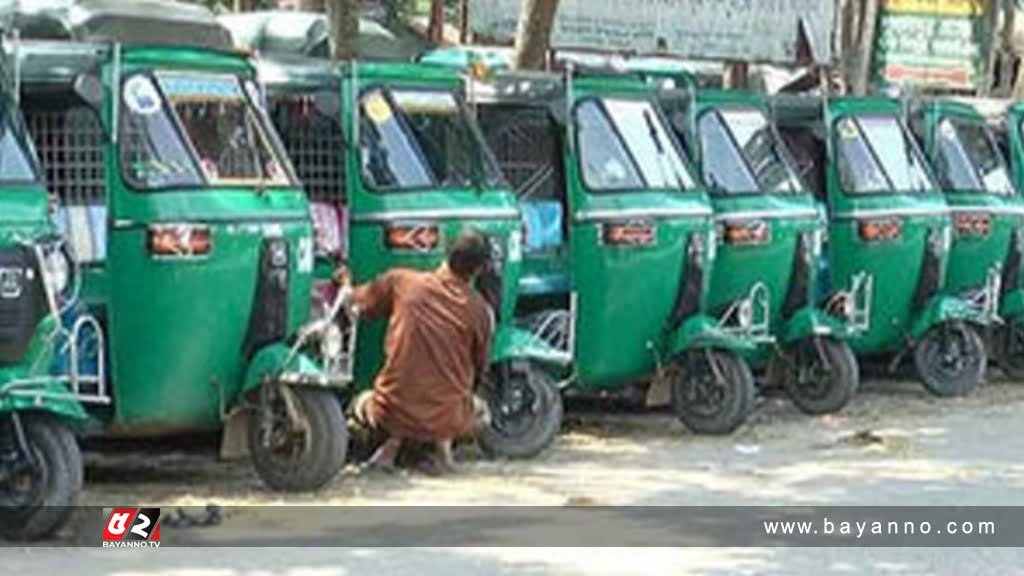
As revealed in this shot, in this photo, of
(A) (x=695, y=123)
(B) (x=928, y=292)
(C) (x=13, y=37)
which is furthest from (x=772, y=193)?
(C) (x=13, y=37)

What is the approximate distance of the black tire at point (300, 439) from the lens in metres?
8.97

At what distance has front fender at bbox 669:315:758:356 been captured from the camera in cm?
1154

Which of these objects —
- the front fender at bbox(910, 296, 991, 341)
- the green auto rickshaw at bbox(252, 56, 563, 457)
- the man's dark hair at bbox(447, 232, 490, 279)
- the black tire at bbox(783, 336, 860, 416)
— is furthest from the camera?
the front fender at bbox(910, 296, 991, 341)

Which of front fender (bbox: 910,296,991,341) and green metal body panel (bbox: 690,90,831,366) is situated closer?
green metal body panel (bbox: 690,90,831,366)

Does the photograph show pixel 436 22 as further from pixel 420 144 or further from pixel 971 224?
pixel 420 144

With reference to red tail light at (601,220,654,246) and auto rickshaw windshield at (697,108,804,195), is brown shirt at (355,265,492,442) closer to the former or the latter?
red tail light at (601,220,654,246)

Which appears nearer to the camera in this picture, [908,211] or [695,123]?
[695,123]

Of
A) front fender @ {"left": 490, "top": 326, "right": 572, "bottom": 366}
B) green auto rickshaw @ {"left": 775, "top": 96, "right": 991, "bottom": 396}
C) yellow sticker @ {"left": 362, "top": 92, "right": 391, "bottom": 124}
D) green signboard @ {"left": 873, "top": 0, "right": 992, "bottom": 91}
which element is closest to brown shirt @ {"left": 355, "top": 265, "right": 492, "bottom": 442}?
front fender @ {"left": 490, "top": 326, "right": 572, "bottom": 366}

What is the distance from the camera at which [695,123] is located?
12.3 metres

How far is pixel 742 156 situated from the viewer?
41.3 ft

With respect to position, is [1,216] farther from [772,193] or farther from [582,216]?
[772,193]

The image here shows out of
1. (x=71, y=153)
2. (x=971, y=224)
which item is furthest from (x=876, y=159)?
(x=71, y=153)

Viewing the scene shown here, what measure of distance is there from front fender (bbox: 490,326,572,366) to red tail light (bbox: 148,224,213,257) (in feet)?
6.98

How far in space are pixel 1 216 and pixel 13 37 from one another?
115 centimetres
